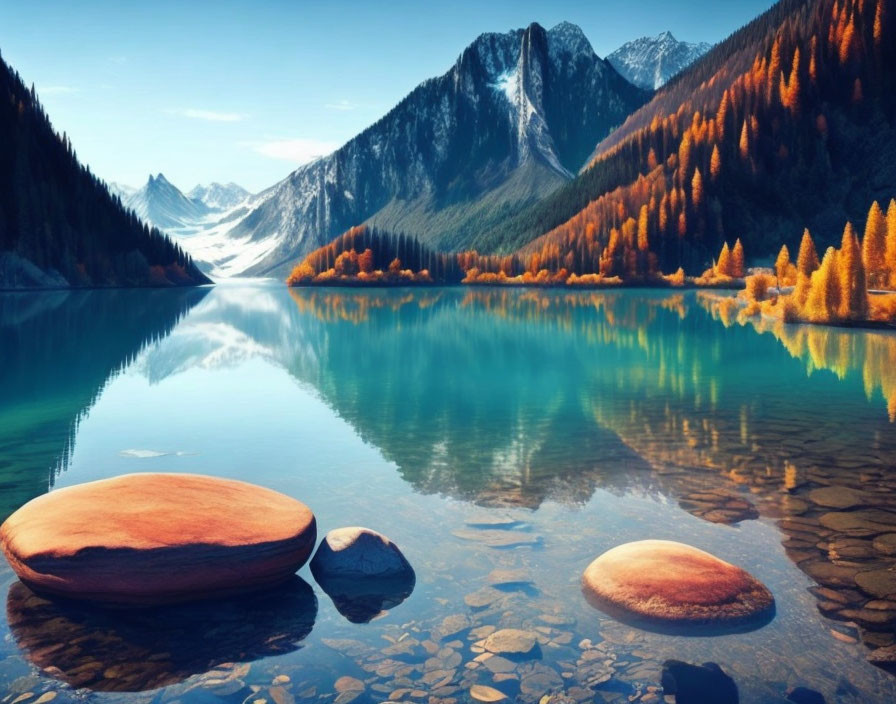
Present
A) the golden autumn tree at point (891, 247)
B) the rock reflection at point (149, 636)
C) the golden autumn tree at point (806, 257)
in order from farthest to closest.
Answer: the golden autumn tree at point (806, 257) → the golden autumn tree at point (891, 247) → the rock reflection at point (149, 636)

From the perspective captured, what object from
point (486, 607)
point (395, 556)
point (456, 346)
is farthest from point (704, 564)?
point (456, 346)

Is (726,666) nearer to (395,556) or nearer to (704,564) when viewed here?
(704,564)

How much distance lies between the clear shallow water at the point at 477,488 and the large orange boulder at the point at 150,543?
1.84ft

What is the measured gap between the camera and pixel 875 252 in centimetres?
11225

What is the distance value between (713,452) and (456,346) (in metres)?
47.7

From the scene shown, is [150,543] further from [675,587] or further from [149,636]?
[675,587]

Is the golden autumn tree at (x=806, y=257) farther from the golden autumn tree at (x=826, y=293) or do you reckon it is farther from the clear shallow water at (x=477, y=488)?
the clear shallow water at (x=477, y=488)

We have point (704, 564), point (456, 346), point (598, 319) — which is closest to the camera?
point (704, 564)

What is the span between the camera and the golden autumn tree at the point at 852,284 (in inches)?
3297

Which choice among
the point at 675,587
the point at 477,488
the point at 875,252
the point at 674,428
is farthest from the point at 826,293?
the point at 675,587

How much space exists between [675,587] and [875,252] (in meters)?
117

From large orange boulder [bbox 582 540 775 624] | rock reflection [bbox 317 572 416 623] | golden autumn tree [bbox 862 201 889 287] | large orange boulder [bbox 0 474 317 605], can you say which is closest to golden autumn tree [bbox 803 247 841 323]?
golden autumn tree [bbox 862 201 889 287]

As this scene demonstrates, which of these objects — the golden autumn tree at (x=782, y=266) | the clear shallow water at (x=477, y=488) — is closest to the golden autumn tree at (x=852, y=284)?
the clear shallow water at (x=477, y=488)

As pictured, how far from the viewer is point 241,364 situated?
61.5 m
